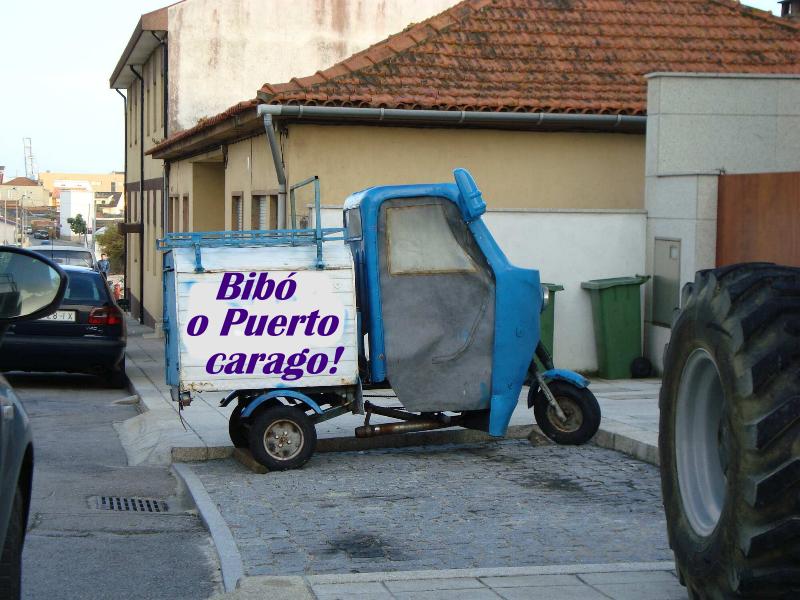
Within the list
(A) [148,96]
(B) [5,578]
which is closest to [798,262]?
(B) [5,578]

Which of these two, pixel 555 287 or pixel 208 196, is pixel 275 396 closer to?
pixel 555 287

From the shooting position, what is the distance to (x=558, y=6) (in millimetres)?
18406

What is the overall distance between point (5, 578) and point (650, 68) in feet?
47.9

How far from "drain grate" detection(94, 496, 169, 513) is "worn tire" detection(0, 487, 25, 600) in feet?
12.7

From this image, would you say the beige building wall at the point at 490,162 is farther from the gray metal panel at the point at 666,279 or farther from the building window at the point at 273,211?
the gray metal panel at the point at 666,279

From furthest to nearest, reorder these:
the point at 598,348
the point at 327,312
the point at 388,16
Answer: the point at 388,16 < the point at 598,348 < the point at 327,312

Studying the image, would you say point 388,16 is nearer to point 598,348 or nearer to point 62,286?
point 598,348

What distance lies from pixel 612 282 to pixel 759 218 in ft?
7.78

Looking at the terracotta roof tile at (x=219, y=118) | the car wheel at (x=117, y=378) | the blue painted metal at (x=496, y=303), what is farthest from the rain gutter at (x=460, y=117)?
the blue painted metal at (x=496, y=303)

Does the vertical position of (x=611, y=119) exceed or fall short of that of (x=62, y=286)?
it exceeds it

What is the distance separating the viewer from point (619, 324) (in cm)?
1487

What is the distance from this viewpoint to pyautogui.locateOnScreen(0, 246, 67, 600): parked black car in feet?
12.7

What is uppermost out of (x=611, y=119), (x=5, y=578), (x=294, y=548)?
(x=611, y=119)

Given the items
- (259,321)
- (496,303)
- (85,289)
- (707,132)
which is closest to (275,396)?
(259,321)
